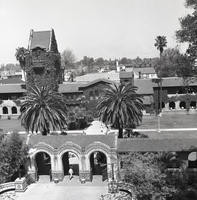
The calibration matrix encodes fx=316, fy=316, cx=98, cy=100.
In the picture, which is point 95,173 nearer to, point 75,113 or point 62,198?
point 62,198

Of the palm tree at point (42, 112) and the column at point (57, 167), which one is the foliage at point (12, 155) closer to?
the column at point (57, 167)

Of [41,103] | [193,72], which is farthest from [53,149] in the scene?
[193,72]

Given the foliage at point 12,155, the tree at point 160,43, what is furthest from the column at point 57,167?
the tree at point 160,43

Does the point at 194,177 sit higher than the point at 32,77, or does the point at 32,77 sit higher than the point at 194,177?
the point at 32,77

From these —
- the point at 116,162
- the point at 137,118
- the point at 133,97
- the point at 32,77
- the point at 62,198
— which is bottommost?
the point at 62,198

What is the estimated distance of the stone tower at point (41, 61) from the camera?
72250mm

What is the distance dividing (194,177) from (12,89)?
58423 millimetres

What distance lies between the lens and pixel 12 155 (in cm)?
3606

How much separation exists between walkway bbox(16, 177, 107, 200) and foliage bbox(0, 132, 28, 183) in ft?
9.10

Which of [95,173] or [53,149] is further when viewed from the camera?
[95,173]

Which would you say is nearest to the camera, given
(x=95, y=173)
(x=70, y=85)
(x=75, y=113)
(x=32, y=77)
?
(x=95, y=173)

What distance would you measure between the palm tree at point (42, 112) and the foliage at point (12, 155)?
851 cm

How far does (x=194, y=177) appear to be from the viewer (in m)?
32.0

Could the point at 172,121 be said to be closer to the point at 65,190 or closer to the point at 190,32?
the point at 65,190
